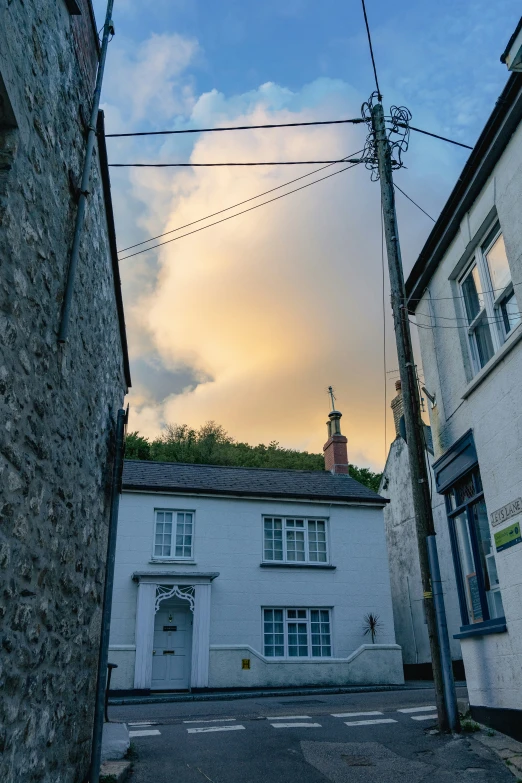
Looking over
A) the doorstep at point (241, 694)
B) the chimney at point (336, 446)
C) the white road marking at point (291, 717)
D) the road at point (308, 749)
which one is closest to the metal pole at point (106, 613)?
the road at point (308, 749)

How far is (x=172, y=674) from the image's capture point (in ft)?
57.4

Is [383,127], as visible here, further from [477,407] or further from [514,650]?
[514,650]

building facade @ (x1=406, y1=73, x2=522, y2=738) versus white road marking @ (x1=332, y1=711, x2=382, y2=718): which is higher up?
building facade @ (x1=406, y1=73, x2=522, y2=738)

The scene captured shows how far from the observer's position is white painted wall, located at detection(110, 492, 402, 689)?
58.6 ft

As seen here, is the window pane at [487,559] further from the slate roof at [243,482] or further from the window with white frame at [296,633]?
the slate roof at [243,482]

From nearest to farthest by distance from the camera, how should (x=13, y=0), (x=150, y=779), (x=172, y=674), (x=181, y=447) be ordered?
(x=13, y=0) → (x=150, y=779) → (x=172, y=674) → (x=181, y=447)

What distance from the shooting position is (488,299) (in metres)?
8.27

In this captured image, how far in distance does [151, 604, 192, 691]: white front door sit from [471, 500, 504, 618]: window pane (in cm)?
1212

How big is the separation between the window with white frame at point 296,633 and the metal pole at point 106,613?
13.0 m

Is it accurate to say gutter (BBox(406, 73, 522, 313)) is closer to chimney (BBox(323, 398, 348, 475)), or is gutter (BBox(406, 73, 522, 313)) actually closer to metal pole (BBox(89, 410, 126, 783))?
metal pole (BBox(89, 410, 126, 783))

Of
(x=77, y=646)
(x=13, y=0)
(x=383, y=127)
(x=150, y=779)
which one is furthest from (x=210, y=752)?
(x=383, y=127)

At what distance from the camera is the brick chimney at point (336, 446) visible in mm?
24250

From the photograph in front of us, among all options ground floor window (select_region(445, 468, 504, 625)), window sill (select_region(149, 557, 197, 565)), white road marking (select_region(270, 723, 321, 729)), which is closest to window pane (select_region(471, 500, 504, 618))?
ground floor window (select_region(445, 468, 504, 625))

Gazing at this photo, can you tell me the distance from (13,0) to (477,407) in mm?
6924
